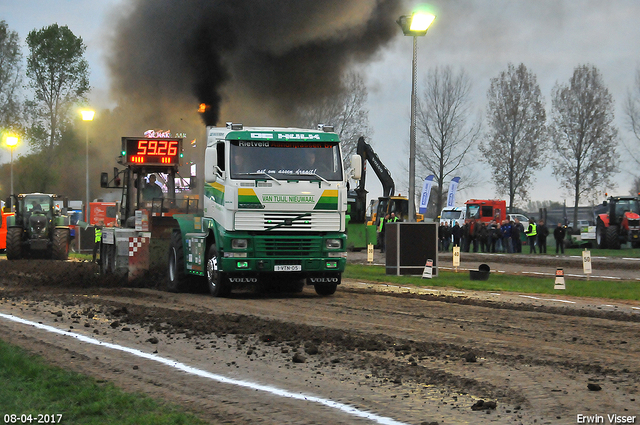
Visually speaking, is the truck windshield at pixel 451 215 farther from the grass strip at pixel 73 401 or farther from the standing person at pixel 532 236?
the grass strip at pixel 73 401

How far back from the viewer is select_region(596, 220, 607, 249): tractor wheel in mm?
40950

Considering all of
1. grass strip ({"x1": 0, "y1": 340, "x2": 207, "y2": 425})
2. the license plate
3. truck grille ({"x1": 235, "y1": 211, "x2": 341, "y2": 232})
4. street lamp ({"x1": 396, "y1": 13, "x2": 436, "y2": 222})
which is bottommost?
grass strip ({"x1": 0, "y1": 340, "x2": 207, "y2": 425})

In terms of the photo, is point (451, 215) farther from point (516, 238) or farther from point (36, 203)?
point (36, 203)

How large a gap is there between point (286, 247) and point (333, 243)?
1003 mm

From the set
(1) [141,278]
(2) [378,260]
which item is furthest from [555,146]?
(1) [141,278]

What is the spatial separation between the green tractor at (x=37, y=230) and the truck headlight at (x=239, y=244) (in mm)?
19731

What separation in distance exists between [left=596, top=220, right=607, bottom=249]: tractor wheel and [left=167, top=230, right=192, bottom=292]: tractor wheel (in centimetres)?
2881

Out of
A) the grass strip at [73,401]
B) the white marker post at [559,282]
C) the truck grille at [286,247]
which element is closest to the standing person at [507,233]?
the white marker post at [559,282]

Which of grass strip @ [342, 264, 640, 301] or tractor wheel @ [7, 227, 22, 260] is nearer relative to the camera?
grass strip @ [342, 264, 640, 301]

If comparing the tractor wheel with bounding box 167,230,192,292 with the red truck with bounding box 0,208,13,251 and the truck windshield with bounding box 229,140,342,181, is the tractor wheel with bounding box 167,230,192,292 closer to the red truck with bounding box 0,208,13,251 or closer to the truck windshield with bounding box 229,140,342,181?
the truck windshield with bounding box 229,140,342,181

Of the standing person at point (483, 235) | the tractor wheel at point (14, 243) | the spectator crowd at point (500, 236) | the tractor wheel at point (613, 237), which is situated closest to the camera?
the tractor wheel at point (14, 243)

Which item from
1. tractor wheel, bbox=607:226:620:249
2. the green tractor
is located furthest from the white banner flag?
the green tractor

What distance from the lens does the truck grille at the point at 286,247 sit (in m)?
15.7

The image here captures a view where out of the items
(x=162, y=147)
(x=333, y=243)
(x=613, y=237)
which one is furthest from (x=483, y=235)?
(x=333, y=243)
